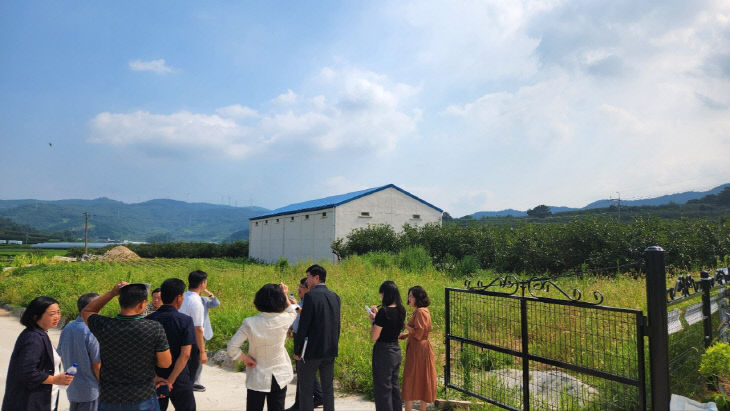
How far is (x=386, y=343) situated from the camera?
4926 millimetres

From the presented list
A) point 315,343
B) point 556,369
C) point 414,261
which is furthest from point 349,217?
point 315,343

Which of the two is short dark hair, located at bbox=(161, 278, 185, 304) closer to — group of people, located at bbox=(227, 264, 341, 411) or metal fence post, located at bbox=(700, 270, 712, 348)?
group of people, located at bbox=(227, 264, 341, 411)

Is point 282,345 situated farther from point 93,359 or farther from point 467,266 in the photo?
point 467,266

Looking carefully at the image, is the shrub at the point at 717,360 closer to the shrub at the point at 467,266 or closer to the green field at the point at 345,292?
the green field at the point at 345,292

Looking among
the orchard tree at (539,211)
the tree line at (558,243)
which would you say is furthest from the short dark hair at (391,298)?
the orchard tree at (539,211)

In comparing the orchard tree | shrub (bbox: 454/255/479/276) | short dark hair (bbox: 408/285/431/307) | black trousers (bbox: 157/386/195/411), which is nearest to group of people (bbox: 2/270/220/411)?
black trousers (bbox: 157/386/195/411)

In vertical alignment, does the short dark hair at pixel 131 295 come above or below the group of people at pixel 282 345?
above

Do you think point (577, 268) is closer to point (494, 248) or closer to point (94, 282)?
point (494, 248)

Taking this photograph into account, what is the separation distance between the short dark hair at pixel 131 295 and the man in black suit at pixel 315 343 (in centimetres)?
170

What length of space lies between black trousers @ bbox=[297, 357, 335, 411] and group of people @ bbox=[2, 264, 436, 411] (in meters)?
0.01

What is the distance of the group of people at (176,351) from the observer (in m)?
3.52

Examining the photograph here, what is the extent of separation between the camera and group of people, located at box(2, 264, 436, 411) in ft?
11.6

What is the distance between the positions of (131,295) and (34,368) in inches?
40.8

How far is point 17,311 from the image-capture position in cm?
1500
